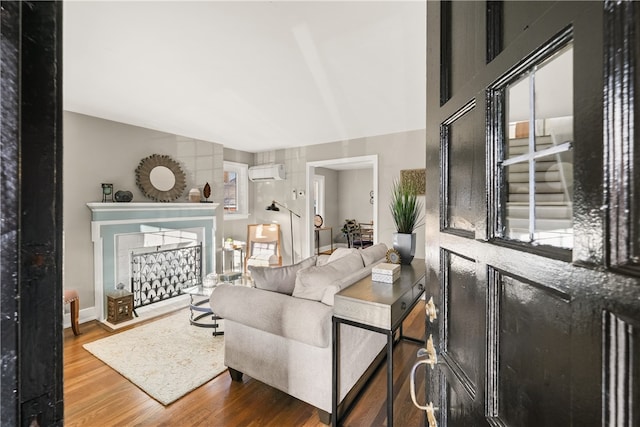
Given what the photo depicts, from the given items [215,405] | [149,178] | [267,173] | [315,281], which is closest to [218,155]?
[267,173]

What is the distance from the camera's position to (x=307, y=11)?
1538mm

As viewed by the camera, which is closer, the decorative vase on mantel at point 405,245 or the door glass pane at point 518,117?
the door glass pane at point 518,117

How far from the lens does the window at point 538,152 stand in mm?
371

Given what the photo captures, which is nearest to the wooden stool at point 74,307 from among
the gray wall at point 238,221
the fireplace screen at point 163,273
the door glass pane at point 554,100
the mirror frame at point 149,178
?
the fireplace screen at point 163,273

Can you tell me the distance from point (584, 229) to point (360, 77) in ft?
7.57

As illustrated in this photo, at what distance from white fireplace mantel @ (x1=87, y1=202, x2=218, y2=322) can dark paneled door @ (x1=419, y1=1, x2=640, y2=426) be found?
12.5 ft

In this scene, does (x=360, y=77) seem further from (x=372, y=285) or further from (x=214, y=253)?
(x=214, y=253)

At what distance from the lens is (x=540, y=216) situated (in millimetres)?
431

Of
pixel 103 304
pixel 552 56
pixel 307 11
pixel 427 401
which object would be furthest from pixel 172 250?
pixel 552 56

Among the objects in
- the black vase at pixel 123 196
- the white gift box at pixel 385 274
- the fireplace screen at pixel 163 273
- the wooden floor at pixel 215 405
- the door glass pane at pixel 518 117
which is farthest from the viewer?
the fireplace screen at pixel 163 273

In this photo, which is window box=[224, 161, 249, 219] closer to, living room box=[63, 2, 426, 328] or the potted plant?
living room box=[63, 2, 426, 328]

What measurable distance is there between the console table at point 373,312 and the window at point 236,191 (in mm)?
3976

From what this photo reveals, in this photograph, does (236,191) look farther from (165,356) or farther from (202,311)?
(165,356)

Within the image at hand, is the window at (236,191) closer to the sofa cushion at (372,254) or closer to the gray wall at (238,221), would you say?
the gray wall at (238,221)
